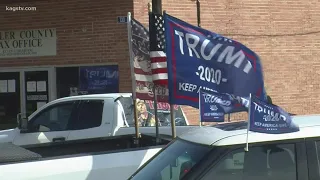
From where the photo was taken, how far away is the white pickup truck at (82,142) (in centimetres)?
460

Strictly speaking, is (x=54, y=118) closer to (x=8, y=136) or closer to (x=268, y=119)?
(x=8, y=136)

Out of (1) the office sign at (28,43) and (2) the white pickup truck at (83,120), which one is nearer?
(2) the white pickup truck at (83,120)

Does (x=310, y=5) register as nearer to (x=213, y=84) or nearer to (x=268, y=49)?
(x=268, y=49)

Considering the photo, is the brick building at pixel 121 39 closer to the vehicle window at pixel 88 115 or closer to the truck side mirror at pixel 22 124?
the vehicle window at pixel 88 115

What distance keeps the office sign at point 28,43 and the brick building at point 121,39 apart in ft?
0.08

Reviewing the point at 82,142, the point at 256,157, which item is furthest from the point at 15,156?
the point at 256,157

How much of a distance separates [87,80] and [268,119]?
9121mm

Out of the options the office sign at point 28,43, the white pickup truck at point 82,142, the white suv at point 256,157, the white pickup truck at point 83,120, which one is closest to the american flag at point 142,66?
the white pickup truck at point 82,142

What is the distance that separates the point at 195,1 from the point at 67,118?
19.0 feet

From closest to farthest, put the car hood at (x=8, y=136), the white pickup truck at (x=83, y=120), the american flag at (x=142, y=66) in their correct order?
1. the american flag at (x=142, y=66)
2. the white pickup truck at (x=83, y=120)
3. the car hood at (x=8, y=136)

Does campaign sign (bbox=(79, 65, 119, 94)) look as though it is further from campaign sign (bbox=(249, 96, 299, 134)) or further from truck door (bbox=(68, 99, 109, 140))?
campaign sign (bbox=(249, 96, 299, 134))

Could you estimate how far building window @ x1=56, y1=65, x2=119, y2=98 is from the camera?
1201 centimetres

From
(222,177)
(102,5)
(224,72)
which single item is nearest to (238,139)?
(222,177)

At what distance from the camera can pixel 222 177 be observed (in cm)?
316
